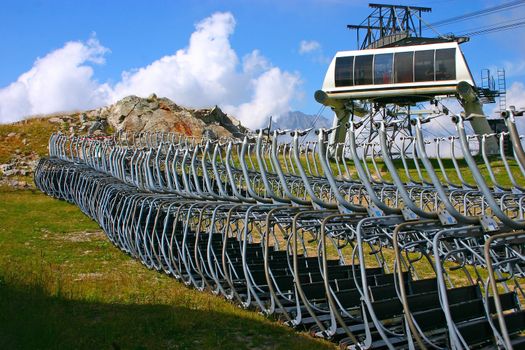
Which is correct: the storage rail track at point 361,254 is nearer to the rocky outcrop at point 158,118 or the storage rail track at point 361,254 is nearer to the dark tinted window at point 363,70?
the dark tinted window at point 363,70

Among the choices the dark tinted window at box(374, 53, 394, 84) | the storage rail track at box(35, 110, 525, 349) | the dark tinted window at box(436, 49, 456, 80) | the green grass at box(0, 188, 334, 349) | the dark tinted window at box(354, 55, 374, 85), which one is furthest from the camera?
the dark tinted window at box(354, 55, 374, 85)

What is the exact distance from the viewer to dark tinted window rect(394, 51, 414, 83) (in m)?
28.5

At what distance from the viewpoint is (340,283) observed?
716cm

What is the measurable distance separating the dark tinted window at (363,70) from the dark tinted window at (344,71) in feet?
0.82

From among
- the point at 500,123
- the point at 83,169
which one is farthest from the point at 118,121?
the point at 500,123

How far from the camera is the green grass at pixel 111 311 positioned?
6.45 metres

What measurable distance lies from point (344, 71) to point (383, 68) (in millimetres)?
1978

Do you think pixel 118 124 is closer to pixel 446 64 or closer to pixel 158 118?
pixel 158 118

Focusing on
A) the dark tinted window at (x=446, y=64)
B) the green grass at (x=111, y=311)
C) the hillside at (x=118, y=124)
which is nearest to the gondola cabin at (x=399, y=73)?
the dark tinted window at (x=446, y=64)

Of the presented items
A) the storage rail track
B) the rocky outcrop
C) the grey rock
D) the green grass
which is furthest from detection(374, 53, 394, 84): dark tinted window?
the grey rock

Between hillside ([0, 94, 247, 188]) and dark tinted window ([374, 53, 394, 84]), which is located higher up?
dark tinted window ([374, 53, 394, 84])

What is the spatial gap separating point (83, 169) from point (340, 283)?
13948mm

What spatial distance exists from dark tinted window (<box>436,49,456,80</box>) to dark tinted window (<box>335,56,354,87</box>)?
4187 millimetres

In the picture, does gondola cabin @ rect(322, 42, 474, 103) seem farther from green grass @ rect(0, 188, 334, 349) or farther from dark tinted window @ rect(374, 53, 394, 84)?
green grass @ rect(0, 188, 334, 349)
